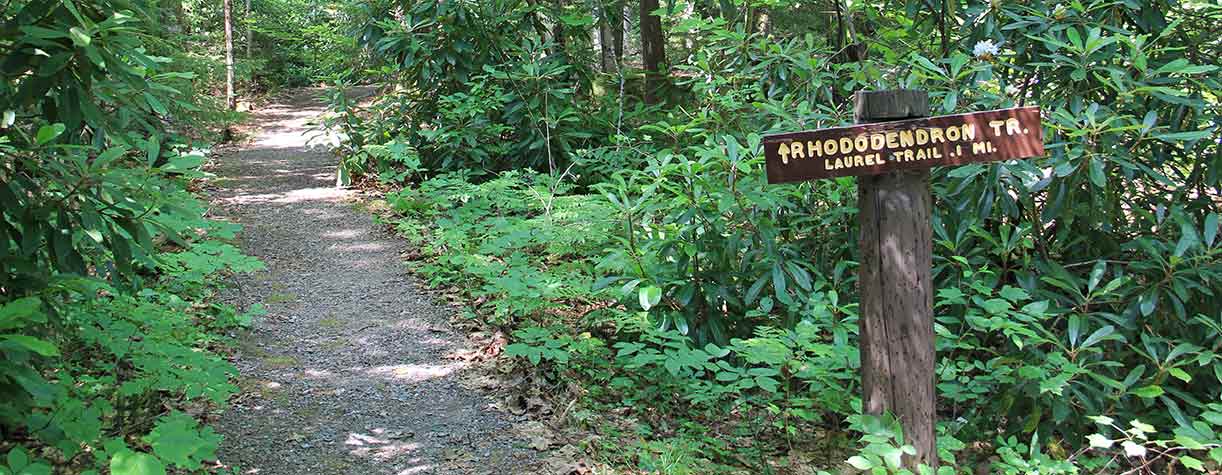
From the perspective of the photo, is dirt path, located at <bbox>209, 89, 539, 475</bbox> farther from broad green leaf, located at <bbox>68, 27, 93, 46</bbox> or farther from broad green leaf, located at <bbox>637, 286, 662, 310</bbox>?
broad green leaf, located at <bbox>68, 27, 93, 46</bbox>

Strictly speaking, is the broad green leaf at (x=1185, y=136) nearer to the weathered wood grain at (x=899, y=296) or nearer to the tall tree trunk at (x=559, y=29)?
the weathered wood grain at (x=899, y=296)

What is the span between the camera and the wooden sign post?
2877mm

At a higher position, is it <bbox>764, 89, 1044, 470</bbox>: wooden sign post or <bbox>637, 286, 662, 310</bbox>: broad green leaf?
<bbox>764, 89, 1044, 470</bbox>: wooden sign post

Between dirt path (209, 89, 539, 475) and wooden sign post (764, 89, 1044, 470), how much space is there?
5.38ft

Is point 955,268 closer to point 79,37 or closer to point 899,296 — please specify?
point 899,296

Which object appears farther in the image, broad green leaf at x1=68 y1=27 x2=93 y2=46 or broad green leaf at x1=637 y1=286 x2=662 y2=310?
broad green leaf at x1=637 y1=286 x2=662 y2=310

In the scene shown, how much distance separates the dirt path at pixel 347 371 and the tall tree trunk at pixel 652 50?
12.0 ft

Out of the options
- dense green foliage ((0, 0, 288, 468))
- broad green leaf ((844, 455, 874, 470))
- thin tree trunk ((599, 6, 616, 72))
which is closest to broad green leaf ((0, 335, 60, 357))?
dense green foliage ((0, 0, 288, 468))

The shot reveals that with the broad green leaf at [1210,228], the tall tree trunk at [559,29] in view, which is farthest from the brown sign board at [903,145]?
the tall tree trunk at [559,29]

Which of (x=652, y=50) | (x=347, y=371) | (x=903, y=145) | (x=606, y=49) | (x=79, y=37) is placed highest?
(x=606, y=49)

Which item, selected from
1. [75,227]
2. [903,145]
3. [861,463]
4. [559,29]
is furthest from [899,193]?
[559,29]

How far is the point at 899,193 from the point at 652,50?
7.17 meters

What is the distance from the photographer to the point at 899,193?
3002 mm

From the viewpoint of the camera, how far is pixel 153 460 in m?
2.46
